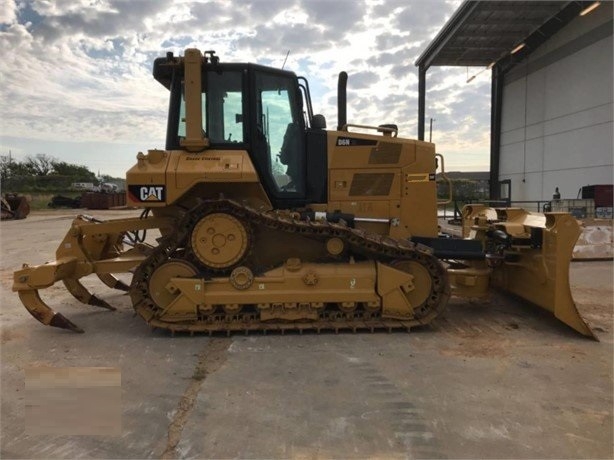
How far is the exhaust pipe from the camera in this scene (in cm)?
600

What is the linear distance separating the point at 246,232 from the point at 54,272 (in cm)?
232

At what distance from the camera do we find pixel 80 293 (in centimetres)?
631

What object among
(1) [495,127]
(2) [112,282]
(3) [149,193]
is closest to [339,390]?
(3) [149,193]

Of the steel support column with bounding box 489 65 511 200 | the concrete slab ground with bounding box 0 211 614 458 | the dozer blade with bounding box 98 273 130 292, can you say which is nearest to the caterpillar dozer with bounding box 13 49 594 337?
the concrete slab ground with bounding box 0 211 614 458

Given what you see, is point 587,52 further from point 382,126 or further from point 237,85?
point 237,85

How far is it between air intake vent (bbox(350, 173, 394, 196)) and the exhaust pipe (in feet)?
2.54

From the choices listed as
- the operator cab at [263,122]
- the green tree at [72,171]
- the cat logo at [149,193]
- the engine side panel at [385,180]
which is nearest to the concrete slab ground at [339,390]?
the engine side panel at [385,180]

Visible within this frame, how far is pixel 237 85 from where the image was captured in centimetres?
571

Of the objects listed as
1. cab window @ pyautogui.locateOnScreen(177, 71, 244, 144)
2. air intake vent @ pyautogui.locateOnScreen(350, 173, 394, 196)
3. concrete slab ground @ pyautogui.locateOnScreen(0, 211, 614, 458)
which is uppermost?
cab window @ pyautogui.locateOnScreen(177, 71, 244, 144)

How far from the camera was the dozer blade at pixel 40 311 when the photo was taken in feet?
17.9

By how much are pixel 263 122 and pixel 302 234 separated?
1.50 m

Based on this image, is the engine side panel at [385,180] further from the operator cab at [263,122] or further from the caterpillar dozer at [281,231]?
the operator cab at [263,122]

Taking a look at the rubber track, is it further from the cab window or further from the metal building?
the metal building

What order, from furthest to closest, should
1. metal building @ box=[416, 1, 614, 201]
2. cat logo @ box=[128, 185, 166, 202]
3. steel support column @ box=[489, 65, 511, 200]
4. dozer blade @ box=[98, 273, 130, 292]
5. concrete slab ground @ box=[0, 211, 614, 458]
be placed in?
1. steel support column @ box=[489, 65, 511, 200]
2. metal building @ box=[416, 1, 614, 201]
3. dozer blade @ box=[98, 273, 130, 292]
4. cat logo @ box=[128, 185, 166, 202]
5. concrete slab ground @ box=[0, 211, 614, 458]
